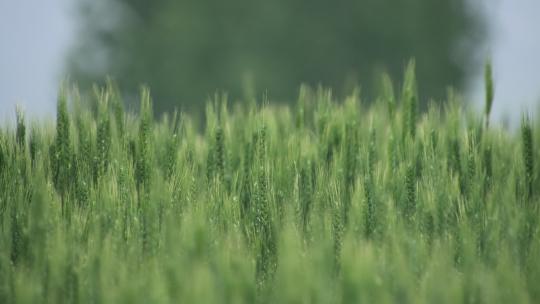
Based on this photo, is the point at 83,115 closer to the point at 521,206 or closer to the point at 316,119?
the point at 316,119

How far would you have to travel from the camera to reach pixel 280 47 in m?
14.3

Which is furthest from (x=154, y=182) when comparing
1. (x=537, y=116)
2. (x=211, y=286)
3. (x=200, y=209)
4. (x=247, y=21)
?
(x=247, y=21)

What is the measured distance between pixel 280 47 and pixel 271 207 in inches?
467

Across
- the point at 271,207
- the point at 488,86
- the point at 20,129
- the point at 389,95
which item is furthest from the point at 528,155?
the point at 20,129

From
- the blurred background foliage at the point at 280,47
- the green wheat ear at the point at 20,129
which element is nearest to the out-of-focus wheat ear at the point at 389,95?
the green wheat ear at the point at 20,129

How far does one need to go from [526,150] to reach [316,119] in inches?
34.3

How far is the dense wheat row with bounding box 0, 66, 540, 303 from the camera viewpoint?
7.11 ft

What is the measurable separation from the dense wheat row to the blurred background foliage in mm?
10601

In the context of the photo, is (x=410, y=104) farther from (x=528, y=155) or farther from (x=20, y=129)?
(x=20, y=129)

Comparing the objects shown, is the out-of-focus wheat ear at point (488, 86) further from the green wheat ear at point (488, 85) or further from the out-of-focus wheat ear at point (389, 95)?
the out-of-focus wheat ear at point (389, 95)

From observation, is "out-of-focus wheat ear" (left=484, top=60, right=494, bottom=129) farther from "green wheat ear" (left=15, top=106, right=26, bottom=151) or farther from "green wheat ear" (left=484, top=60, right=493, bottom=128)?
"green wheat ear" (left=15, top=106, right=26, bottom=151)

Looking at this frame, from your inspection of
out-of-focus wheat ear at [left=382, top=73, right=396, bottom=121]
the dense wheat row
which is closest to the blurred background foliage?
out-of-focus wheat ear at [left=382, top=73, right=396, bottom=121]

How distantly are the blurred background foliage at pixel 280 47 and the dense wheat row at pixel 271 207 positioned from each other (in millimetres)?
10601

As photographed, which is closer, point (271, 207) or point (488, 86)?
point (271, 207)
